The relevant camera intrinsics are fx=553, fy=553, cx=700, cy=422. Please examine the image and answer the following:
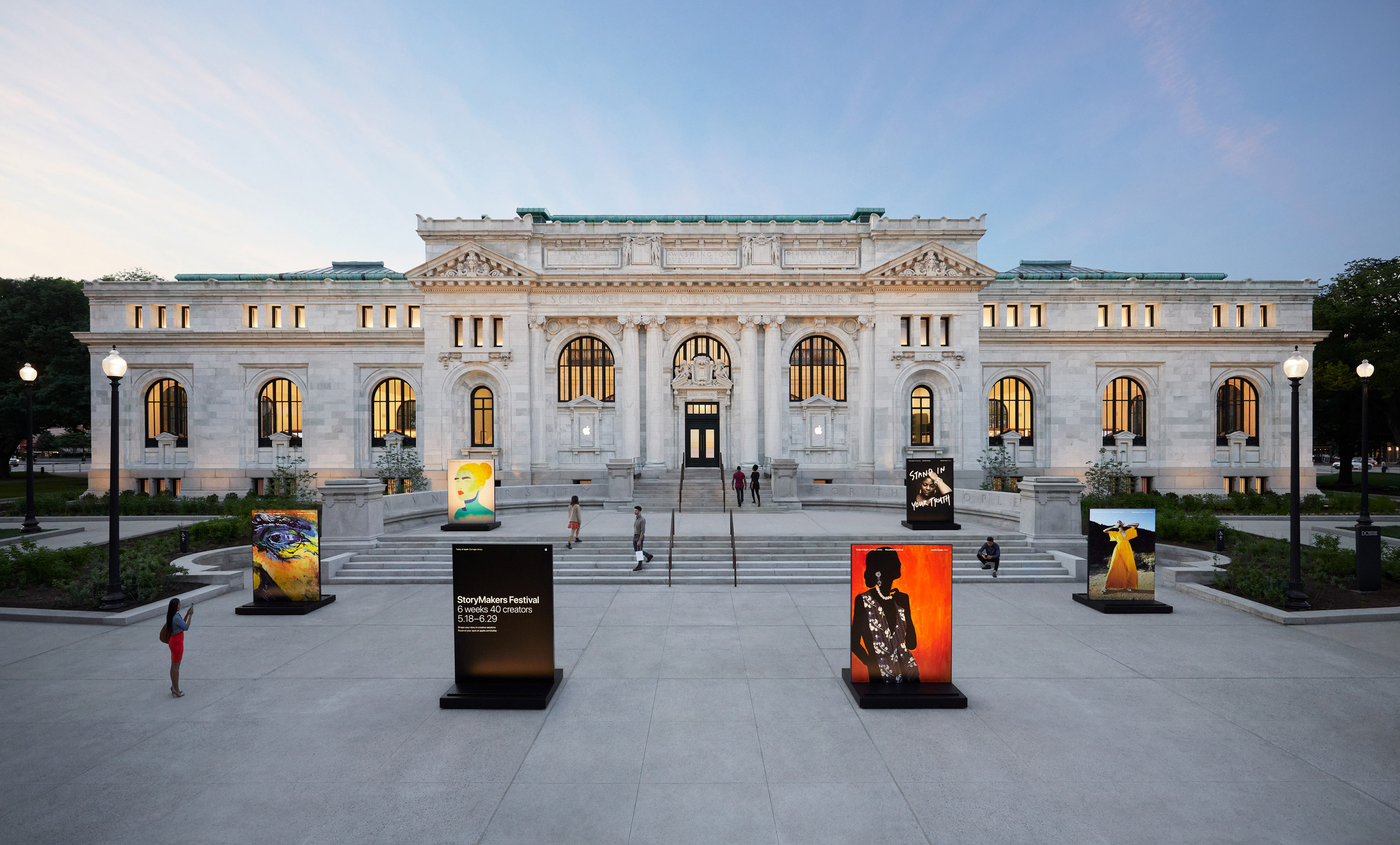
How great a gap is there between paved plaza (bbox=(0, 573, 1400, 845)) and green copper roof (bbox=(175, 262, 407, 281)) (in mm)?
31801

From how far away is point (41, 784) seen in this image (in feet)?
21.2

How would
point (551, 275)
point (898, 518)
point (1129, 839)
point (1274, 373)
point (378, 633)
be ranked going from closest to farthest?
point (1129, 839) → point (378, 633) → point (898, 518) → point (551, 275) → point (1274, 373)

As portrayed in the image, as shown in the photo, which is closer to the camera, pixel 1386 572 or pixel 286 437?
pixel 1386 572

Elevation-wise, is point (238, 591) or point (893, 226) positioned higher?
point (893, 226)

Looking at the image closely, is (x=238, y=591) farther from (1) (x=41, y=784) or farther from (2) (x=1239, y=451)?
(2) (x=1239, y=451)

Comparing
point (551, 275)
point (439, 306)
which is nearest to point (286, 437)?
point (439, 306)

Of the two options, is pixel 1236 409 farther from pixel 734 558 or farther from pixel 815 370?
pixel 734 558

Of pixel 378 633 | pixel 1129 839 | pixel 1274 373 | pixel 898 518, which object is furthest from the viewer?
pixel 1274 373

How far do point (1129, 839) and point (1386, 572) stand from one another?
16.1 m

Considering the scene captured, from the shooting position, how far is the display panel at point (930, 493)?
20.3 m

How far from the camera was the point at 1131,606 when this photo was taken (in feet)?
42.5

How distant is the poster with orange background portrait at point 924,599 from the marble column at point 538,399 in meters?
28.2

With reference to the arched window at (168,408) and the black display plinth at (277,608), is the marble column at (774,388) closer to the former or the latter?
the black display plinth at (277,608)

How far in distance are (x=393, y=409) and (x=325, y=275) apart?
44.4 feet
